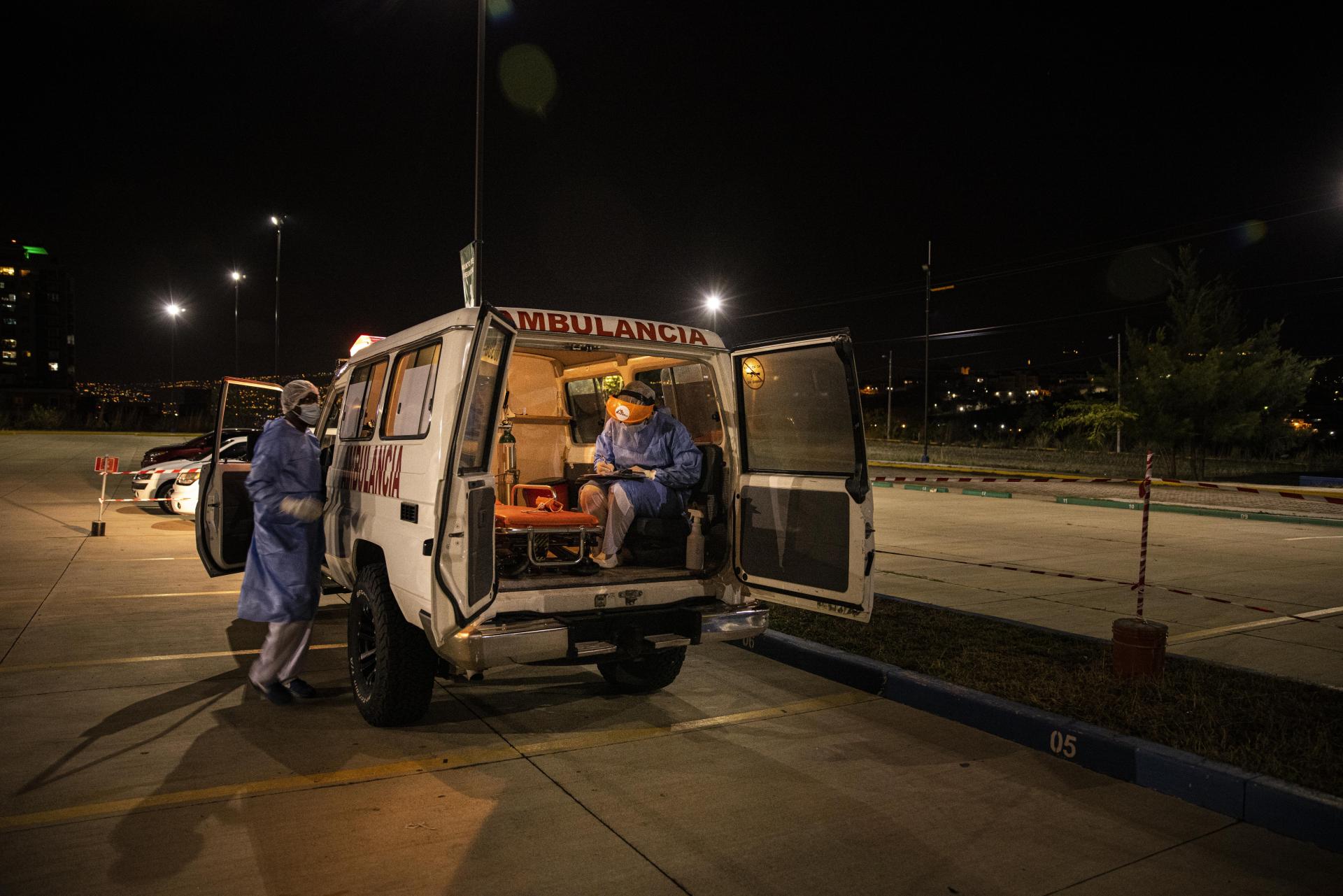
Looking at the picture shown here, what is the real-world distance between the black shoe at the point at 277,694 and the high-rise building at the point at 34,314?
13715 centimetres

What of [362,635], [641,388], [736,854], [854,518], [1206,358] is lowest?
[736,854]

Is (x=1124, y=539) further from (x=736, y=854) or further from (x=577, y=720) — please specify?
(x=736, y=854)

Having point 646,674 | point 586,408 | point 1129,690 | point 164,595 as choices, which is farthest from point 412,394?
point 164,595

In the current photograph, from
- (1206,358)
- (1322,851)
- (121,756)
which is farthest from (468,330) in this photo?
(1206,358)

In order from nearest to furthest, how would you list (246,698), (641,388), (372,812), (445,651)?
(372,812), (445,651), (246,698), (641,388)

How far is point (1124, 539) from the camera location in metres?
14.0

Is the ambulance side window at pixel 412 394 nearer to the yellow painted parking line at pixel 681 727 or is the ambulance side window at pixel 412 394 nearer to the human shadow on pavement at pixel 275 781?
the human shadow on pavement at pixel 275 781

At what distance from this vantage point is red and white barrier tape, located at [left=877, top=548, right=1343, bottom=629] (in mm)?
8477

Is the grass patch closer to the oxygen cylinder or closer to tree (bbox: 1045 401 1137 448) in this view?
the oxygen cylinder

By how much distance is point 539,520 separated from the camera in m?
5.34

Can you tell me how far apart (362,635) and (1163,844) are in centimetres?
419

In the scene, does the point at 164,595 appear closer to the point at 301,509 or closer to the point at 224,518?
the point at 224,518

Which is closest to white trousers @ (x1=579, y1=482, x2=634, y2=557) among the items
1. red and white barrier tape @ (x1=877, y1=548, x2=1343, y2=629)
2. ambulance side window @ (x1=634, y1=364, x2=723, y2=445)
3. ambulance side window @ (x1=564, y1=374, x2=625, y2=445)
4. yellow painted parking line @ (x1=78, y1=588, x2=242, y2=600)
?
ambulance side window @ (x1=634, y1=364, x2=723, y2=445)

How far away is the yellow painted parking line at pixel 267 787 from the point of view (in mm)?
3850
